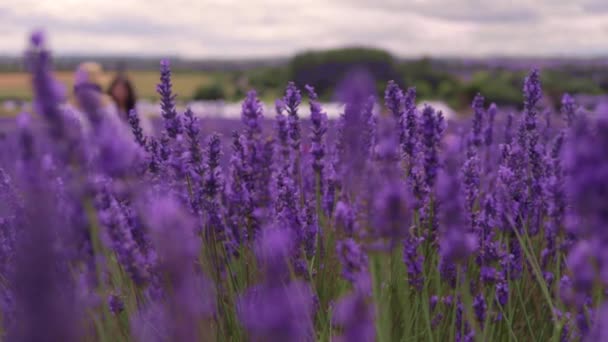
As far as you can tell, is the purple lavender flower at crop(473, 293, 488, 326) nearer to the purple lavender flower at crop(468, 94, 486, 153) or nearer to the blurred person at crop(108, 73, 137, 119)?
the purple lavender flower at crop(468, 94, 486, 153)

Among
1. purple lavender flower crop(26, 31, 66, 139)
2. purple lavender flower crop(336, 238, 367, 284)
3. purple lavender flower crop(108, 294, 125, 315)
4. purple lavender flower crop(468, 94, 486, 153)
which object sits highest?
purple lavender flower crop(26, 31, 66, 139)

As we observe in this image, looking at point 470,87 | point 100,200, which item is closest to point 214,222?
point 100,200

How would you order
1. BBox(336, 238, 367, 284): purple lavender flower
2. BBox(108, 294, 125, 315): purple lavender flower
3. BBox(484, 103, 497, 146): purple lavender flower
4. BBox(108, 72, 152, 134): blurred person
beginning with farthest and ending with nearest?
BBox(108, 72, 152, 134): blurred person
BBox(484, 103, 497, 146): purple lavender flower
BBox(108, 294, 125, 315): purple lavender flower
BBox(336, 238, 367, 284): purple lavender flower

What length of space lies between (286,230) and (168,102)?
76cm

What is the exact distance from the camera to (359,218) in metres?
2.37

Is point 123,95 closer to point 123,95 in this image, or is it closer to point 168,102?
point 123,95

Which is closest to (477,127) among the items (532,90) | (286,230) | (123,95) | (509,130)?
(509,130)

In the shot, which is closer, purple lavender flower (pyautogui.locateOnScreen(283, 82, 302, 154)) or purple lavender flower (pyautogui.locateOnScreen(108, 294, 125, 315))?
purple lavender flower (pyautogui.locateOnScreen(108, 294, 125, 315))

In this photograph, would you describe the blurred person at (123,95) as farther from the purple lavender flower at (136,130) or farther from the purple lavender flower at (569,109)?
the purple lavender flower at (569,109)

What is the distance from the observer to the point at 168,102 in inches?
102

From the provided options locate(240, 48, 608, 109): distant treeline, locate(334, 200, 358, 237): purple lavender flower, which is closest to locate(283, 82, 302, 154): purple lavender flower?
locate(334, 200, 358, 237): purple lavender flower

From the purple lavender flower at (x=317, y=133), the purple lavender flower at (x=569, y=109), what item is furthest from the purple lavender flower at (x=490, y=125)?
the purple lavender flower at (x=317, y=133)

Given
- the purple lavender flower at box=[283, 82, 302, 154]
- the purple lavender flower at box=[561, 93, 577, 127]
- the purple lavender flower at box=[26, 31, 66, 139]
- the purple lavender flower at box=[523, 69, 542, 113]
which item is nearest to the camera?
the purple lavender flower at box=[26, 31, 66, 139]

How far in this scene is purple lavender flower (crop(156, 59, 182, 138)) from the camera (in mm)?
2537
